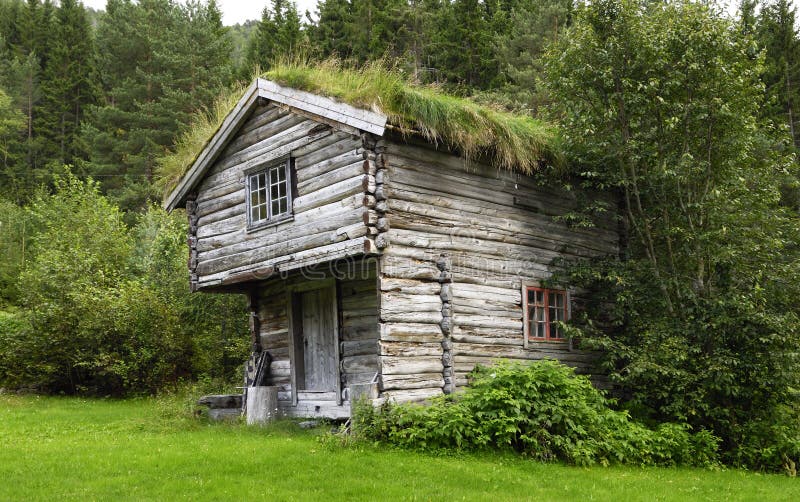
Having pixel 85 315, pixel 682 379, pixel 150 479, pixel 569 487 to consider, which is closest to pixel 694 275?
pixel 682 379

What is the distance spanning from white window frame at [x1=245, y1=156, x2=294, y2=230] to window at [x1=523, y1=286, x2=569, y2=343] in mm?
5069

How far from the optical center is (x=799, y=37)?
31578 millimetres

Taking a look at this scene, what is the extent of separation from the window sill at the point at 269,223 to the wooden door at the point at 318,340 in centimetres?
188

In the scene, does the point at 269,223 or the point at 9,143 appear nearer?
the point at 269,223

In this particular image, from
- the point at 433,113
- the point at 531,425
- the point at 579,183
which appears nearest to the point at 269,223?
the point at 433,113

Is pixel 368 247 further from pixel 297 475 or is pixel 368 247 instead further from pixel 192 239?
pixel 192 239

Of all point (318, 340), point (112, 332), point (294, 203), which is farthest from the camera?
point (112, 332)

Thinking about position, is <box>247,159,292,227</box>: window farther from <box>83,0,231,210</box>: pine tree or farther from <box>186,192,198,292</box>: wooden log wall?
<box>83,0,231,210</box>: pine tree

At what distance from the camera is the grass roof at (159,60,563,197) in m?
12.5

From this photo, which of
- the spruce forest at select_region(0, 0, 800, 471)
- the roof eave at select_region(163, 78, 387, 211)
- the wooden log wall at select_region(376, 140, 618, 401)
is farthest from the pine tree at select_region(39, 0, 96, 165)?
the wooden log wall at select_region(376, 140, 618, 401)

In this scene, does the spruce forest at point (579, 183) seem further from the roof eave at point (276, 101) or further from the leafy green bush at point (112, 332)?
the roof eave at point (276, 101)

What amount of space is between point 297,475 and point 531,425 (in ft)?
13.3

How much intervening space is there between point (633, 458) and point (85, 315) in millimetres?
16966

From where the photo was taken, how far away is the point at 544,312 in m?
15.2
